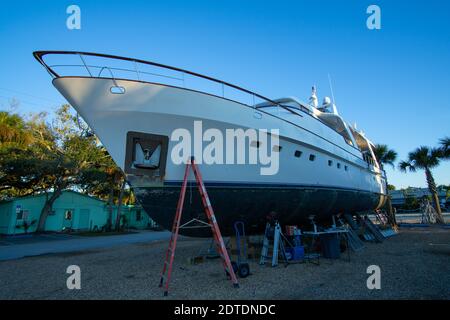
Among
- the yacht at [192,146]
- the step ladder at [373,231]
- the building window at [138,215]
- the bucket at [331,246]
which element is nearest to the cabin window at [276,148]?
the yacht at [192,146]

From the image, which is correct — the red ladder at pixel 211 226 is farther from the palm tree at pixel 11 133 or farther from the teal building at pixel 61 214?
the teal building at pixel 61 214

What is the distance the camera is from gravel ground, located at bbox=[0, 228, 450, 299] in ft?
13.9

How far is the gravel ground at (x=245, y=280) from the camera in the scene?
13.9ft

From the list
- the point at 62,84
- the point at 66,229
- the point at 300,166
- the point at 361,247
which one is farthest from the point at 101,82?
the point at 66,229

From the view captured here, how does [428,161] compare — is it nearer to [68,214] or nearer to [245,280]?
[245,280]

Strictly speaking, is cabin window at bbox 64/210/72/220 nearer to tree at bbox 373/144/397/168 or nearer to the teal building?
the teal building

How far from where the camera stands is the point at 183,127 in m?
5.64

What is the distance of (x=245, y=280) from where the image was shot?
5.14m

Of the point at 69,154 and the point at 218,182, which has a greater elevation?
the point at 69,154

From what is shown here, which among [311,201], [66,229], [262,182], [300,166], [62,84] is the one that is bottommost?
[66,229]

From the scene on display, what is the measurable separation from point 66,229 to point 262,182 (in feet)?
62.6

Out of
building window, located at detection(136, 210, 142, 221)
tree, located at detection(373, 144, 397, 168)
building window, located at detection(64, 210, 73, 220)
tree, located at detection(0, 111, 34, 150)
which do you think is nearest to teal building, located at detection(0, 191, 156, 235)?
building window, located at detection(64, 210, 73, 220)

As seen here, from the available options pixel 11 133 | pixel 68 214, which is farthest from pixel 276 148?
pixel 68 214
